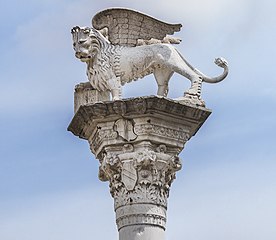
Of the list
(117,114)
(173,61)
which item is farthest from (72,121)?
(173,61)

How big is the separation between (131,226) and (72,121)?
6.76 feet

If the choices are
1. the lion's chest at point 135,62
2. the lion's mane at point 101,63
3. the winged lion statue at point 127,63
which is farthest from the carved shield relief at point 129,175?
the lion's chest at point 135,62

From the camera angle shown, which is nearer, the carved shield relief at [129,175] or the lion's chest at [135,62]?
the carved shield relief at [129,175]

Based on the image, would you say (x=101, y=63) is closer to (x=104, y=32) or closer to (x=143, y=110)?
(x=104, y=32)

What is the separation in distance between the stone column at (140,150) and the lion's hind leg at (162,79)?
2.81 ft

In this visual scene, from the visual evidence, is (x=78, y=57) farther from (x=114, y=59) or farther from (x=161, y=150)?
(x=161, y=150)

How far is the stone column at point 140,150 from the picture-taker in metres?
13.9

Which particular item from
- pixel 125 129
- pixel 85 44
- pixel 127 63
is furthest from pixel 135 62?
pixel 125 129

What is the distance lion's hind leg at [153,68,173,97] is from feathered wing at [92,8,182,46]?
687 mm

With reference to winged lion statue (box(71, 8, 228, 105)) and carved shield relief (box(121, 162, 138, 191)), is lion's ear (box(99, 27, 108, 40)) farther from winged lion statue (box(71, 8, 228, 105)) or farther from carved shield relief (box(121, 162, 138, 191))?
carved shield relief (box(121, 162, 138, 191))

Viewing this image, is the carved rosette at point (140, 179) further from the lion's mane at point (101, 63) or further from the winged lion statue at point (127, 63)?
the lion's mane at point (101, 63)

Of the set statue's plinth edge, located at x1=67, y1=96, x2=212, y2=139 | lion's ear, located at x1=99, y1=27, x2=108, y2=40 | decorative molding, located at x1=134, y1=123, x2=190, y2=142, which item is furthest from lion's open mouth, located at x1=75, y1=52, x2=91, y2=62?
decorative molding, located at x1=134, y1=123, x2=190, y2=142

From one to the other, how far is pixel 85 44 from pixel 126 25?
92cm

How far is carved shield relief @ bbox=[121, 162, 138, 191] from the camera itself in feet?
46.0
